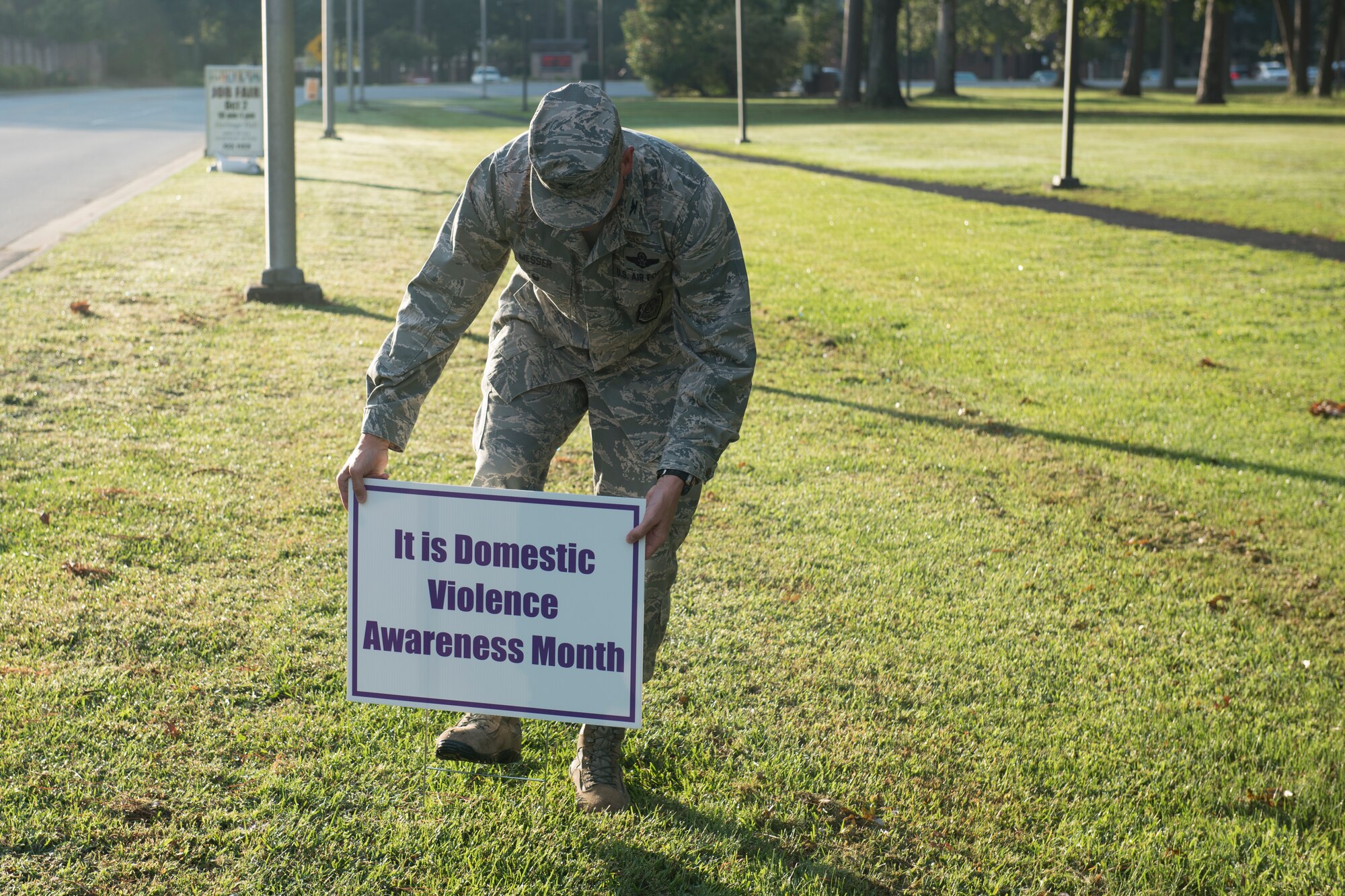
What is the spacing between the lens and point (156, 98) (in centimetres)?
5522

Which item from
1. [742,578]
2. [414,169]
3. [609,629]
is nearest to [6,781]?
[609,629]

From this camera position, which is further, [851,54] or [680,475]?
[851,54]

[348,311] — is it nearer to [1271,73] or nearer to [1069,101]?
[1069,101]

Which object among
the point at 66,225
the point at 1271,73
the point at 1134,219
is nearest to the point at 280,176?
the point at 66,225

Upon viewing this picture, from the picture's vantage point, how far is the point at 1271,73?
11038cm

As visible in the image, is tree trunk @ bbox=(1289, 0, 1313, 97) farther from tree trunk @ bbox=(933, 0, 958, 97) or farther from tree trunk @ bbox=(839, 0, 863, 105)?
tree trunk @ bbox=(839, 0, 863, 105)

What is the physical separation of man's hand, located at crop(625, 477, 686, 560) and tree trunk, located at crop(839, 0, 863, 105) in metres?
50.8

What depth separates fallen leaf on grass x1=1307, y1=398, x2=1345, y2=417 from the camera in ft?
25.0

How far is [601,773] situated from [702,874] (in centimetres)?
39

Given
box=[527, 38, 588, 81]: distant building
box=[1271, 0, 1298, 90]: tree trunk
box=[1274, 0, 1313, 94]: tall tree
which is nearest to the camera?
box=[1271, 0, 1298, 90]: tree trunk

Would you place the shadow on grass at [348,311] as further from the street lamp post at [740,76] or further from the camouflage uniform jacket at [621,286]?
the street lamp post at [740,76]

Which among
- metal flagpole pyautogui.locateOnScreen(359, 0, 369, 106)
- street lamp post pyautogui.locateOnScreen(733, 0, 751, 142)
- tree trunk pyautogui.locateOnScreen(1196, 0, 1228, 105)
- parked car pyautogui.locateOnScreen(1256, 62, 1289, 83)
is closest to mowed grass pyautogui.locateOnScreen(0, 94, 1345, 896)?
street lamp post pyautogui.locateOnScreen(733, 0, 751, 142)

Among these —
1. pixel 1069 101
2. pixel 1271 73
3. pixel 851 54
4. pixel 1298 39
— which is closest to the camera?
pixel 1069 101

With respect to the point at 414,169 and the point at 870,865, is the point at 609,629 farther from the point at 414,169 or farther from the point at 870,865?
the point at 414,169
